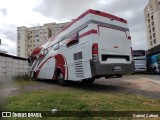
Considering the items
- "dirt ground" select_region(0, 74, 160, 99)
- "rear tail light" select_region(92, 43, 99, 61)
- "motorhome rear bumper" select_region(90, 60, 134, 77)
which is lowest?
"dirt ground" select_region(0, 74, 160, 99)

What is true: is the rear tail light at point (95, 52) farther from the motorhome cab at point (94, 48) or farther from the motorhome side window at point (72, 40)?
the motorhome side window at point (72, 40)

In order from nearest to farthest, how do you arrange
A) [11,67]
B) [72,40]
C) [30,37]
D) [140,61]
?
1. [72,40]
2. [11,67]
3. [140,61]
4. [30,37]

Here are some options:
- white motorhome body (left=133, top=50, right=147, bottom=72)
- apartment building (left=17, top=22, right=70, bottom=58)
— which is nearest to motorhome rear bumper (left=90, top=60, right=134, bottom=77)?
white motorhome body (left=133, top=50, right=147, bottom=72)

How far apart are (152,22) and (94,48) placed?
209ft

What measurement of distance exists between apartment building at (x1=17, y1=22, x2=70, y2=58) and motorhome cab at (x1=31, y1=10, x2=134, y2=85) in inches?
3449

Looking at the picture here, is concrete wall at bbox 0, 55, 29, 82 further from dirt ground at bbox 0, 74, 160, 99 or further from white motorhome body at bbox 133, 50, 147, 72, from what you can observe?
white motorhome body at bbox 133, 50, 147, 72

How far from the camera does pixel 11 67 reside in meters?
16.9

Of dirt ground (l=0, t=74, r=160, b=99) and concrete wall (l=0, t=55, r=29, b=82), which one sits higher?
concrete wall (l=0, t=55, r=29, b=82)

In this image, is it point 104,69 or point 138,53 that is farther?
point 138,53

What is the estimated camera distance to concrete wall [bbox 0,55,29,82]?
1549 cm

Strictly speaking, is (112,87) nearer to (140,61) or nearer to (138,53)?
(140,61)

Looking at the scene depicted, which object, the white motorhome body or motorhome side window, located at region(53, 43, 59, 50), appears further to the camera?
the white motorhome body

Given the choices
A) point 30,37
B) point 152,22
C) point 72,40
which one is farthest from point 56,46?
point 30,37

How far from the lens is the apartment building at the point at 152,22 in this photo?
6132cm
